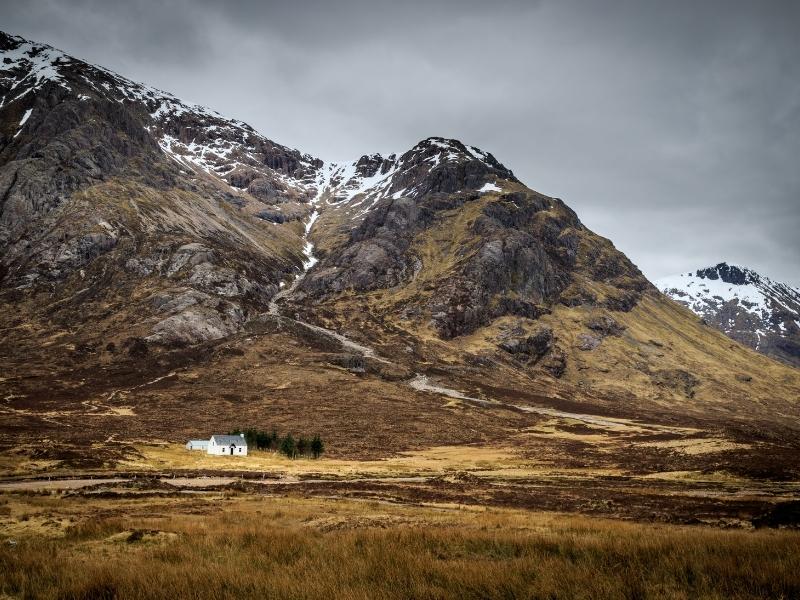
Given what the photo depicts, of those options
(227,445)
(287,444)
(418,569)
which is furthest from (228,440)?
(418,569)

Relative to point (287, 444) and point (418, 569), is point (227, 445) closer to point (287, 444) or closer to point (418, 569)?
point (287, 444)

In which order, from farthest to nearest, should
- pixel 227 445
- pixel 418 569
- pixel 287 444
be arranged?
1. pixel 287 444
2. pixel 227 445
3. pixel 418 569

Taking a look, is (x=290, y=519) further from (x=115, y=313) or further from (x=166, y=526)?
(x=115, y=313)

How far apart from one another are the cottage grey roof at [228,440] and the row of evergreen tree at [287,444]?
13.4 ft

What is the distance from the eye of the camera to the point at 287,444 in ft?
269

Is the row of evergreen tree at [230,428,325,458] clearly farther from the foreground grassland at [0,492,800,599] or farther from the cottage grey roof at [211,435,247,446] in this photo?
the foreground grassland at [0,492,800,599]

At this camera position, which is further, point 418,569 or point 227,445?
point 227,445

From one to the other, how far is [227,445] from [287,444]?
932 cm

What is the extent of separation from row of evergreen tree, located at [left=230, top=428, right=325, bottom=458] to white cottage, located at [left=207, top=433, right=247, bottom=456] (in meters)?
4.50

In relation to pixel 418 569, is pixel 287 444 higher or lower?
lower

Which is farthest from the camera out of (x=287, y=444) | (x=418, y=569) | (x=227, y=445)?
(x=287, y=444)

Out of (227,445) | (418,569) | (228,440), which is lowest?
(227,445)

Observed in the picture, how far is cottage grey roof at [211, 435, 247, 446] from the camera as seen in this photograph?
78.4 meters

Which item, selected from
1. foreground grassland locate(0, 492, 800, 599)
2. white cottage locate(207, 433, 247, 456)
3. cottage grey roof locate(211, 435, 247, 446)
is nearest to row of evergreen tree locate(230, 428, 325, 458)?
cottage grey roof locate(211, 435, 247, 446)
